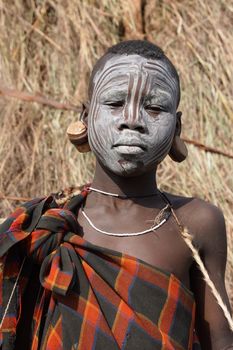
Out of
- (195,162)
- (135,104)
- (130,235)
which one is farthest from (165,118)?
(195,162)

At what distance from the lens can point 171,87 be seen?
208 cm

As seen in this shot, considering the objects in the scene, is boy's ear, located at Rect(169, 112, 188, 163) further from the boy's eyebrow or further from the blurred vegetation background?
the blurred vegetation background

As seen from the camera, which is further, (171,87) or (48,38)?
(48,38)

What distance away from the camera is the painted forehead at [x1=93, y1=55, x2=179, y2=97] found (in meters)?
2.04

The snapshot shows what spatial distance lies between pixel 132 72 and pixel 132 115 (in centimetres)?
12

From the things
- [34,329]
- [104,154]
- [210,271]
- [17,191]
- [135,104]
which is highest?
[135,104]

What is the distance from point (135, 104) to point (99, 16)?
305 cm

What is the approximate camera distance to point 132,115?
1984 millimetres

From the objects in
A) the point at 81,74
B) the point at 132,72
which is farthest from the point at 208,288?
the point at 81,74

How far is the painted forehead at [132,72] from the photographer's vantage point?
204cm

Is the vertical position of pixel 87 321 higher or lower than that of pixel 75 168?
higher

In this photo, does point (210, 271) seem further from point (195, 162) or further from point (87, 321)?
point (195, 162)

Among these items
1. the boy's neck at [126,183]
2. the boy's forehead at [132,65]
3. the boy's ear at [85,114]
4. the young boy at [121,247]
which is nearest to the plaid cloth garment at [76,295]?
the young boy at [121,247]

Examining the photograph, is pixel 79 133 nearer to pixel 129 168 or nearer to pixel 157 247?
pixel 129 168
